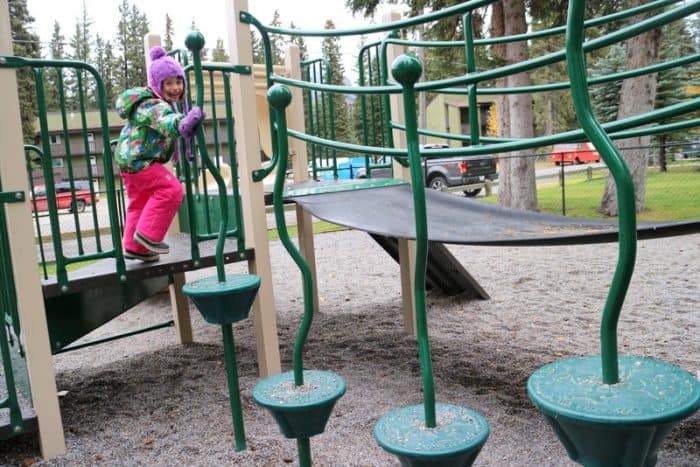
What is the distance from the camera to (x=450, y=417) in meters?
1.06

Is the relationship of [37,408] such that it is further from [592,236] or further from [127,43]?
[127,43]

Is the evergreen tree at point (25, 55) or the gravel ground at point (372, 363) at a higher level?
the evergreen tree at point (25, 55)

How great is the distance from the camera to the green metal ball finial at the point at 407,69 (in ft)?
3.00

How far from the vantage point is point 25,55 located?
2872 centimetres

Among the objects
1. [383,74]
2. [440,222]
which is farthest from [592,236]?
[383,74]

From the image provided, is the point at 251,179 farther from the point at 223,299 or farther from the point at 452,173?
the point at 452,173

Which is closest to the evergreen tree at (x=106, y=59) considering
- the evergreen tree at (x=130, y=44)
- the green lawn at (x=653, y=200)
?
the evergreen tree at (x=130, y=44)

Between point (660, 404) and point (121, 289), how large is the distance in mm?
2828

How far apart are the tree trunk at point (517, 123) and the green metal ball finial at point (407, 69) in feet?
27.8

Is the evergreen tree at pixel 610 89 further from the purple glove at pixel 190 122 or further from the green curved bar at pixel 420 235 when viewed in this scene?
the green curved bar at pixel 420 235

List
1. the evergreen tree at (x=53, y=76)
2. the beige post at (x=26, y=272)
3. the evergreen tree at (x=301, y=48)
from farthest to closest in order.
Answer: the evergreen tree at (x=53, y=76)
the evergreen tree at (x=301, y=48)
the beige post at (x=26, y=272)

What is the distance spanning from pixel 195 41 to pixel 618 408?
72.6 inches

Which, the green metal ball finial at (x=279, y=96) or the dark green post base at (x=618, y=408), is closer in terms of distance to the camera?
the dark green post base at (x=618, y=408)

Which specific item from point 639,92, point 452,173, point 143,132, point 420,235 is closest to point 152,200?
point 143,132
